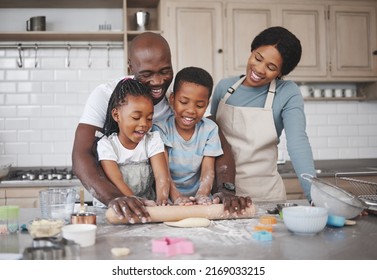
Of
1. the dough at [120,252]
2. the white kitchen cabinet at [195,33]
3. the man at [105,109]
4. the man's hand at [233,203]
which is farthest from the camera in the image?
the white kitchen cabinet at [195,33]

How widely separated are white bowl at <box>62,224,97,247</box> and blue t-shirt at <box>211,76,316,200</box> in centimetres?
88

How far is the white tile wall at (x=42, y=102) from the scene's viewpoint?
144 inches

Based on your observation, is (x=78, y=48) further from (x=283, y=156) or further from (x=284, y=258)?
(x=284, y=258)

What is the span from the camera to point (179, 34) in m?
3.51

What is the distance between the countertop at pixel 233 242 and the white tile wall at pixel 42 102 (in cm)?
241

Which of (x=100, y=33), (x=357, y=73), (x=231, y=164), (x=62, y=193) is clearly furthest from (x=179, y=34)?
(x=62, y=193)

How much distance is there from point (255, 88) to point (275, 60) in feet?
0.66

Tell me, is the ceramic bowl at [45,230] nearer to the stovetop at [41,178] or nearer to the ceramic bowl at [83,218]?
the ceramic bowl at [83,218]

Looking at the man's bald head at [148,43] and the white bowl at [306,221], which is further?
the man's bald head at [148,43]

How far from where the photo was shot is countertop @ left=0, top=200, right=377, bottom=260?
1044 mm

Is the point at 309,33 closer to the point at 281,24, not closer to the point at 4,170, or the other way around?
the point at 281,24

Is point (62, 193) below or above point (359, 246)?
above

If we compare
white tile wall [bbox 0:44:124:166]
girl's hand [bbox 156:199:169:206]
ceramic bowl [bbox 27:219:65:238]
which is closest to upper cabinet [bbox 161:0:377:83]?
white tile wall [bbox 0:44:124:166]

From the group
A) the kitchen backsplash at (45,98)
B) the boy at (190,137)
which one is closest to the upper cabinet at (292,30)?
the kitchen backsplash at (45,98)
